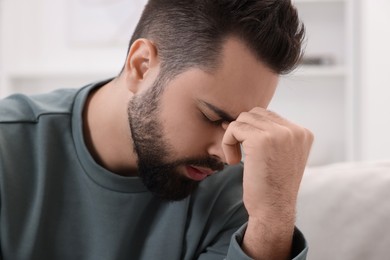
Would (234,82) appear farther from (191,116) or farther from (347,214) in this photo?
(347,214)

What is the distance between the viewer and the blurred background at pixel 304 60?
2965 mm

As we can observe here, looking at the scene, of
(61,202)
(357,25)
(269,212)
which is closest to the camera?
(269,212)

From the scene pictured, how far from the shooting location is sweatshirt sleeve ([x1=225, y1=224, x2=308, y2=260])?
1063 millimetres

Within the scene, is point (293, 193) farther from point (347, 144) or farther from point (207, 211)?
point (347, 144)

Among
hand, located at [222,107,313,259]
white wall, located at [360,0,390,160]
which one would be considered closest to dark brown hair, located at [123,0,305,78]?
hand, located at [222,107,313,259]

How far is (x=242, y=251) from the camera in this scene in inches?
42.5

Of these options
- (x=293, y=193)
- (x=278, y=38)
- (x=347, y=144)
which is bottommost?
(x=347, y=144)

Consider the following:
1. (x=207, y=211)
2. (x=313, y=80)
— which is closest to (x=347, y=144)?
(x=313, y=80)

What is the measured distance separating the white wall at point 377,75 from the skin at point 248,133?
1813mm

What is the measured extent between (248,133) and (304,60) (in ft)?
6.99

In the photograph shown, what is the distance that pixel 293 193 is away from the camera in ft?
3.63

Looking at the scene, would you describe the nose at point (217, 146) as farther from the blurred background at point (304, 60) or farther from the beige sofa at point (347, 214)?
the blurred background at point (304, 60)

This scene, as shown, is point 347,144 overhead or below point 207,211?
below

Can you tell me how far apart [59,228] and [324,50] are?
2.38 meters
